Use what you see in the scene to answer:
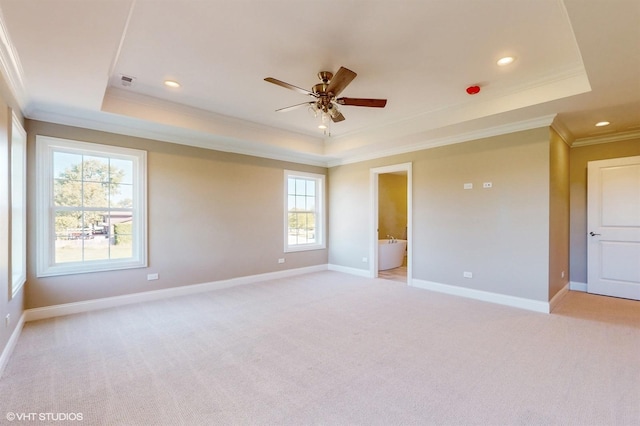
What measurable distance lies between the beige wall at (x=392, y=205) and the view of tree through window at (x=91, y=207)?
6206mm

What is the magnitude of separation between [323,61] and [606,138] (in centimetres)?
506

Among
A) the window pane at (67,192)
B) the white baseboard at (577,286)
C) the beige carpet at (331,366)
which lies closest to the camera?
the beige carpet at (331,366)

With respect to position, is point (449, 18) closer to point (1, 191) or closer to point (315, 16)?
point (315, 16)

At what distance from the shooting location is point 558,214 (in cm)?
445

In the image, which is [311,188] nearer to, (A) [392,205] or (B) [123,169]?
(A) [392,205]

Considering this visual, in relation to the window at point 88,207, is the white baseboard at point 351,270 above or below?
below

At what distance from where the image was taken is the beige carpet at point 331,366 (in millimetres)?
1955

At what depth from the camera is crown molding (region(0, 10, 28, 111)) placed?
2.14 metres

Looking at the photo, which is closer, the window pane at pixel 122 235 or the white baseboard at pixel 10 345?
the white baseboard at pixel 10 345

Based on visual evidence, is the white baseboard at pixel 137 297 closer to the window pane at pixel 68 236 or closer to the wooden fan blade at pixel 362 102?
the window pane at pixel 68 236

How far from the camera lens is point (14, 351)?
9.05ft

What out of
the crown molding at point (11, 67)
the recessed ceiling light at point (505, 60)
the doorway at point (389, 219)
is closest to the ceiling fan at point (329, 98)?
the recessed ceiling light at point (505, 60)

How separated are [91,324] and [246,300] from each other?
1.88 metres

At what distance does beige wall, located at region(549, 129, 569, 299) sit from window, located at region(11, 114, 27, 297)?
6343mm
